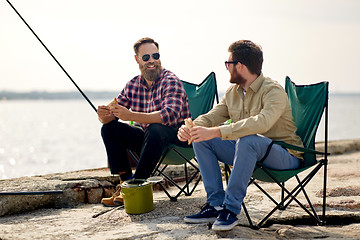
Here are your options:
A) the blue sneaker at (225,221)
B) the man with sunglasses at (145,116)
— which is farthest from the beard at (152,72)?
the blue sneaker at (225,221)

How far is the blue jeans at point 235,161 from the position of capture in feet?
7.82

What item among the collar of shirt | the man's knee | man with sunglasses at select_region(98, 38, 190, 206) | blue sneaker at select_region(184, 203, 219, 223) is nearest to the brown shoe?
man with sunglasses at select_region(98, 38, 190, 206)

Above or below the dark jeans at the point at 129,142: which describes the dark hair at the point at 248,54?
above

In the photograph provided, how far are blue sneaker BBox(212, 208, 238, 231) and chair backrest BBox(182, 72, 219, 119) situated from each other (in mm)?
1362

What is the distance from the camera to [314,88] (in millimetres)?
2787

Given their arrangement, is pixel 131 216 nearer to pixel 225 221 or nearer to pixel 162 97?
pixel 225 221

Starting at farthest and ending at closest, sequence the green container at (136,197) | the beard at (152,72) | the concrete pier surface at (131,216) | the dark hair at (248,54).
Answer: the beard at (152,72), the green container at (136,197), the dark hair at (248,54), the concrete pier surface at (131,216)

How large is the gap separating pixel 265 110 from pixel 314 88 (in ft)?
1.62

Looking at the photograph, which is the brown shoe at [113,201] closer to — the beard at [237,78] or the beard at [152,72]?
the beard at [152,72]

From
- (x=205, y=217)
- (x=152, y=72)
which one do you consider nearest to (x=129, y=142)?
(x=152, y=72)

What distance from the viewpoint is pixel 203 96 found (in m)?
3.69

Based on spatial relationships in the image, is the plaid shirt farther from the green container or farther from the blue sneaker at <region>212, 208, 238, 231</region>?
the blue sneaker at <region>212, 208, 238, 231</region>

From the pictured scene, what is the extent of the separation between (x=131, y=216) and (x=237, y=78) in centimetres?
111

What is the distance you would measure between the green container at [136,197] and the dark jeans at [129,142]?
12cm
